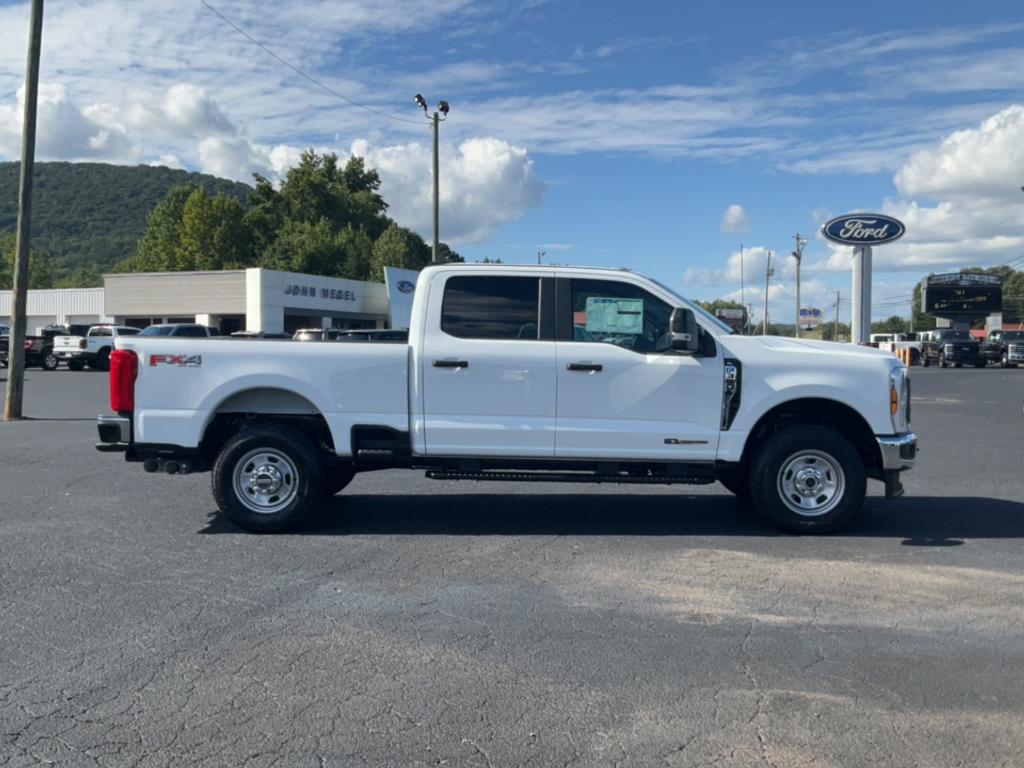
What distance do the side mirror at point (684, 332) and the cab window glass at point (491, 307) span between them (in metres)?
1.12

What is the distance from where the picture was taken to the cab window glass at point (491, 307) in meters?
7.72

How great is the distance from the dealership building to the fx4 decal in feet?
135

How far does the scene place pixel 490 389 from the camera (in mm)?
7586

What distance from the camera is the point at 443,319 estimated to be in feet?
25.4

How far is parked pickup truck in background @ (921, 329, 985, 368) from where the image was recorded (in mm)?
49312

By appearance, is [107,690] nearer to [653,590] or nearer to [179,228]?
[653,590]

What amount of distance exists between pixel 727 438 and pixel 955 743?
3809mm

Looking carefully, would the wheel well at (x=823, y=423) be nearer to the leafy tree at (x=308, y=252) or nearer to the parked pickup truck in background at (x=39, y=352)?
the parked pickup truck in background at (x=39, y=352)

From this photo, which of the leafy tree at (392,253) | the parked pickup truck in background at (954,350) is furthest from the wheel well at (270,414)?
the leafy tree at (392,253)

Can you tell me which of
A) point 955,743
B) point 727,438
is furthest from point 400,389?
point 955,743

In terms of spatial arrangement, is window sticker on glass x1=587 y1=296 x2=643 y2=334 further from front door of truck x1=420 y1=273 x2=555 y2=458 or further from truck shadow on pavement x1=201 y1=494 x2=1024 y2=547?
truck shadow on pavement x1=201 y1=494 x2=1024 y2=547

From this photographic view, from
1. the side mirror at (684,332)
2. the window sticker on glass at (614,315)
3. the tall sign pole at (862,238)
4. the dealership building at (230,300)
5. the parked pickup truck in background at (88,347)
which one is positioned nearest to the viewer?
the side mirror at (684,332)

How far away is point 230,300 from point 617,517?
146 ft

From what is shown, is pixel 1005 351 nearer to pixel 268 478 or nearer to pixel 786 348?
pixel 786 348
